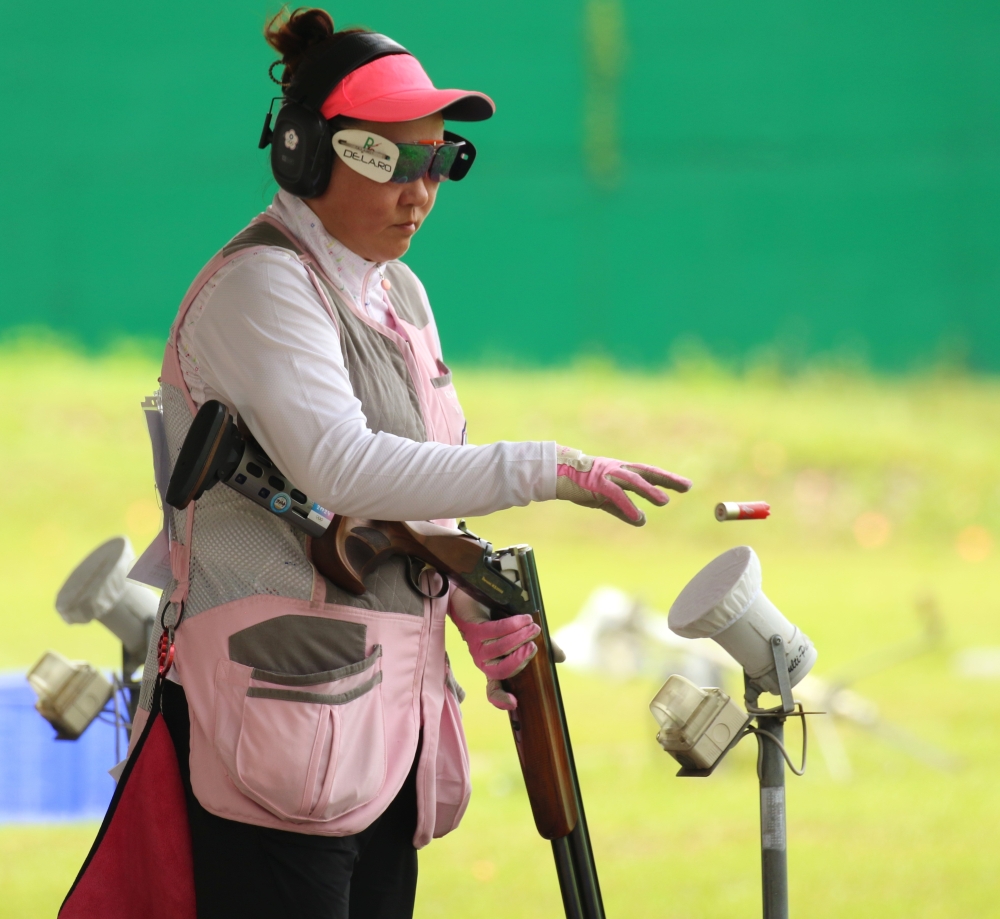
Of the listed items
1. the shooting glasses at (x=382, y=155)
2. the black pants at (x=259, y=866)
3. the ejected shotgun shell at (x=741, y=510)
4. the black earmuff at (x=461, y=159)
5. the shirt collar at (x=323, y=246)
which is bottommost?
the black pants at (x=259, y=866)

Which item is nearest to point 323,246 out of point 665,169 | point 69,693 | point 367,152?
point 367,152

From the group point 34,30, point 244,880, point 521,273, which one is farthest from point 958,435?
point 244,880

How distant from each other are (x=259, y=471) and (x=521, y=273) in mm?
5555

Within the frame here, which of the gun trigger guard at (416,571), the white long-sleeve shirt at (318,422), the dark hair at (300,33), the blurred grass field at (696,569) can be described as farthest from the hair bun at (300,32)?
the blurred grass field at (696,569)

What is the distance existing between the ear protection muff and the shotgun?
0.91 ft

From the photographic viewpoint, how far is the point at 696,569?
5809 mm

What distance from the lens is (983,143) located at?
6848mm

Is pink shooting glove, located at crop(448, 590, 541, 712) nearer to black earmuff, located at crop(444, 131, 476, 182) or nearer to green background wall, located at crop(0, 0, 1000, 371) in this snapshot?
black earmuff, located at crop(444, 131, 476, 182)

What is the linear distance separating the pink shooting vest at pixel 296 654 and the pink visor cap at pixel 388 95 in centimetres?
15

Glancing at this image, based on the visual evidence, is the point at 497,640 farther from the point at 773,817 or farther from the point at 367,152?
the point at 367,152

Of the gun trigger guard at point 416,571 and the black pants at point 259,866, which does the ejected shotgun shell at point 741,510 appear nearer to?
the gun trigger guard at point 416,571

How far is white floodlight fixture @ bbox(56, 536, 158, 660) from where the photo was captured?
5.99ft

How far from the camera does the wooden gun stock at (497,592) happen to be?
1.37 m

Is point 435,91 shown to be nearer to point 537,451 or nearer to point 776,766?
point 537,451
